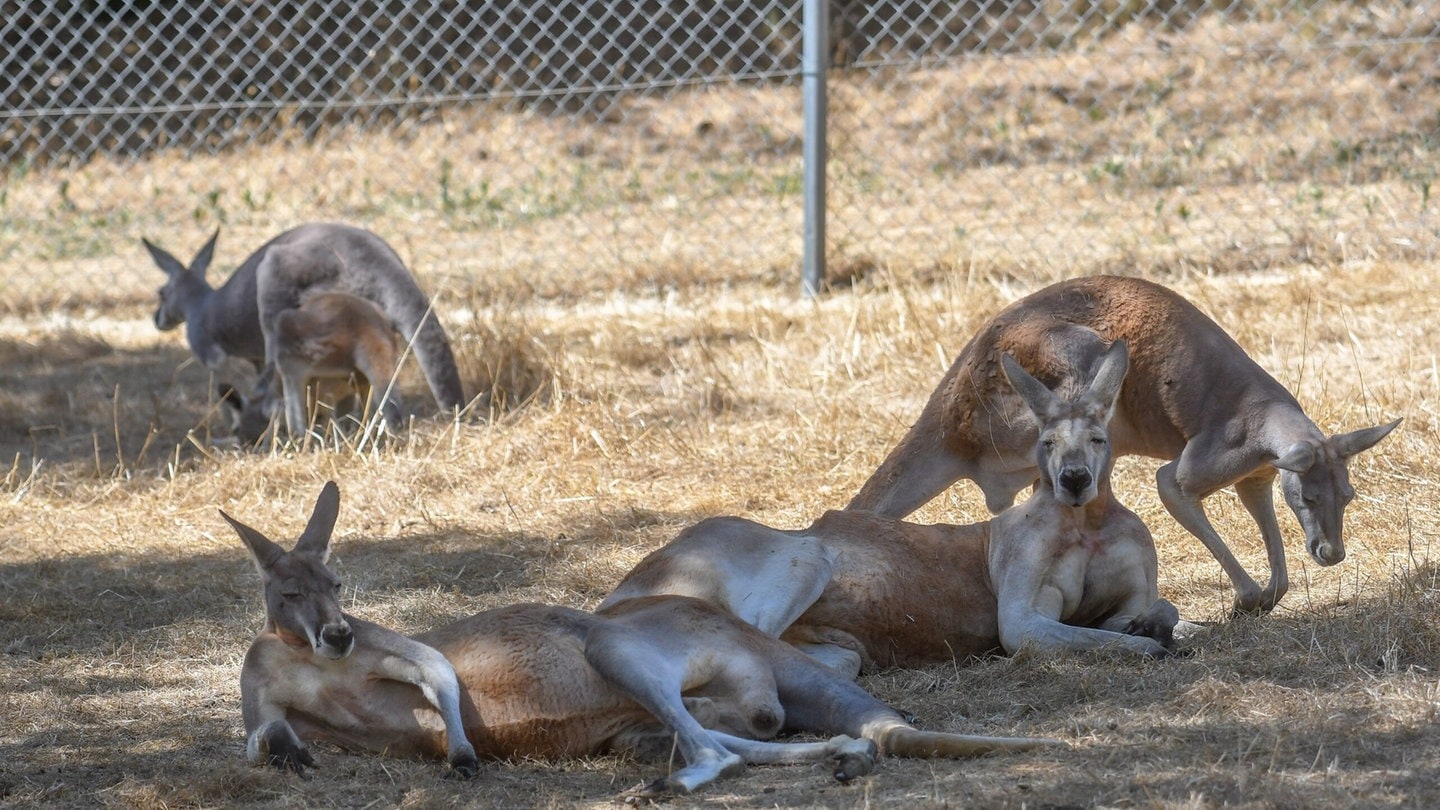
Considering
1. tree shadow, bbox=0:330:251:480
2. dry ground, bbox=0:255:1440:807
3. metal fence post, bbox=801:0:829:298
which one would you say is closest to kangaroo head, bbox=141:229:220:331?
tree shadow, bbox=0:330:251:480

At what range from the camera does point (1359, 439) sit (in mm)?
4254

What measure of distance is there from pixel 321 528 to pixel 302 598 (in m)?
0.32

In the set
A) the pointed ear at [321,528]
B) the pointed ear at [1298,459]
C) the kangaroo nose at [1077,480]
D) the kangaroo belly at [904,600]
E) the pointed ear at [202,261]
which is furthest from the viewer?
the pointed ear at [202,261]

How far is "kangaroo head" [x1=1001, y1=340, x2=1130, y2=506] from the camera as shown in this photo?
12.8 feet

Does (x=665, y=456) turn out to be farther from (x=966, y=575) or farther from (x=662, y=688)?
(x=662, y=688)

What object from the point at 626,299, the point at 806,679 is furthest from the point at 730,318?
the point at 806,679

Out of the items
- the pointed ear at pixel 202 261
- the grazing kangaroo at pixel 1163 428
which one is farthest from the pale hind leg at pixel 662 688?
the pointed ear at pixel 202 261

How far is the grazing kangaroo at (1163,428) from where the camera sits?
4277 millimetres

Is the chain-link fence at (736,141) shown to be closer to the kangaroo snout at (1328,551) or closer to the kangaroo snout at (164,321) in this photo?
the kangaroo snout at (164,321)

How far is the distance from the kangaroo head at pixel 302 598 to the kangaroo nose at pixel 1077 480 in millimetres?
1678

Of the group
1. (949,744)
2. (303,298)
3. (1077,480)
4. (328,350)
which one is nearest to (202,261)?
(303,298)

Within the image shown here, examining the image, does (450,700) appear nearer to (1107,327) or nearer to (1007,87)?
(1107,327)

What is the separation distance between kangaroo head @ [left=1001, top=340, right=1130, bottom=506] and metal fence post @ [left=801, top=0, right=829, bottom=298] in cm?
384

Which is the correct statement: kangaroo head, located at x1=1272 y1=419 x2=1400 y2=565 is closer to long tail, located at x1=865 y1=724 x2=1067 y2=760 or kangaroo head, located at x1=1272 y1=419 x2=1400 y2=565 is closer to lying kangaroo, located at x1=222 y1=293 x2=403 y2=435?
long tail, located at x1=865 y1=724 x2=1067 y2=760
